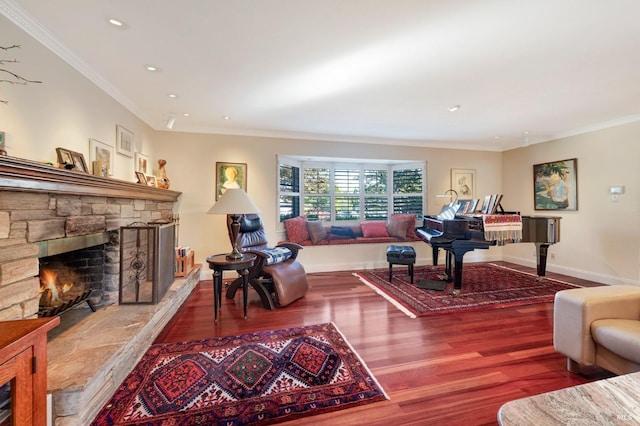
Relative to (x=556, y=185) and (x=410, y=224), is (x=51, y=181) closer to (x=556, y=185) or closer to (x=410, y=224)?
(x=410, y=224)

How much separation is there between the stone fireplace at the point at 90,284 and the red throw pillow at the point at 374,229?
11.7ft

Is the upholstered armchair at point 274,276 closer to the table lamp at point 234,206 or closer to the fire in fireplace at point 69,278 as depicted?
the table lamp at point 234,206

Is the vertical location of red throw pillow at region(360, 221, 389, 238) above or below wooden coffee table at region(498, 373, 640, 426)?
above

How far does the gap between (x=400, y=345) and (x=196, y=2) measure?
9.25 ft

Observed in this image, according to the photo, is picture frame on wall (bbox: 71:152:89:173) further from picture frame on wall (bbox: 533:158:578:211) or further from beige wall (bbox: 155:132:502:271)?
picture frame on wall (bbox: 533:158:578:211)

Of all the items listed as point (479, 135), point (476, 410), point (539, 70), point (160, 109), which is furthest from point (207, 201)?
point (479, 135)

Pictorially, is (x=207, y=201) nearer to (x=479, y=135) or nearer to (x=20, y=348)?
(x=20, y=348)

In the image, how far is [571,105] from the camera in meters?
3.21

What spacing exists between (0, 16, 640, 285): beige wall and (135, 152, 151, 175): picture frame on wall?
0.31 ft

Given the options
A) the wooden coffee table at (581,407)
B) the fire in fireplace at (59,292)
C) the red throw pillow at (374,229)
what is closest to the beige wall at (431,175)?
the red throw pillow at (374,229)

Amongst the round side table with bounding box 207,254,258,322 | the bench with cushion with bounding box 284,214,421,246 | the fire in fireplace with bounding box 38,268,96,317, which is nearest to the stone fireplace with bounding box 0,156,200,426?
the fire in fireplace with bounding box 38,268,96,317

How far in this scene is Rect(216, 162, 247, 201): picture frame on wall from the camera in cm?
420

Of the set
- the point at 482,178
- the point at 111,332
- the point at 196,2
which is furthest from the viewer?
the point at 482,178

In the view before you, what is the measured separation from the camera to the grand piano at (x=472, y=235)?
3.19 meters
